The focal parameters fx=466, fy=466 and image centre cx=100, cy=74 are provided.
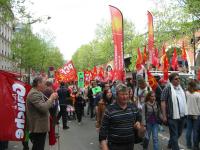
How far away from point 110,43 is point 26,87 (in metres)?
62.2

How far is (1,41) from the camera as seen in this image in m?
71.9

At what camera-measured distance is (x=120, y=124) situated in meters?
5.73

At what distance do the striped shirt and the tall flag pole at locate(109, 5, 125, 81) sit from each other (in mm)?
10430

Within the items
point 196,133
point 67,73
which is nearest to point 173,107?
point 196,133

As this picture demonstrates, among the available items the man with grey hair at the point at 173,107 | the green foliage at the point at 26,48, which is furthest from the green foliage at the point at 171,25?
the green foliage at the point at 26,48

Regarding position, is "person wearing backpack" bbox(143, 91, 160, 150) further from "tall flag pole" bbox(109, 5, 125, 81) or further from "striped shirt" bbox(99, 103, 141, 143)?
"tall flag pole" bbox(109, 5, 125, 81)

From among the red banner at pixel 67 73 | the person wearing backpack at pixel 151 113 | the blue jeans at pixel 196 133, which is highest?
the red banner at pixel 67 73

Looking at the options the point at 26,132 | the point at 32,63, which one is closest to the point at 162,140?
the point at 26,132

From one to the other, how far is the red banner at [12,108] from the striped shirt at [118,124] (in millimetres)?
2470

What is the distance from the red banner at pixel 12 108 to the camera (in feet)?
25.3

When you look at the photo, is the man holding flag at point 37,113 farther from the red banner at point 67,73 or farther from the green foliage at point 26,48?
the green foliage at point 26,48

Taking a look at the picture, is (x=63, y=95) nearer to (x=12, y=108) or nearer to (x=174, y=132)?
(x=174, y=132)

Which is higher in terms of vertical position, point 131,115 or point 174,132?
point 131,115

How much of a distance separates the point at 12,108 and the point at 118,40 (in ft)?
29.6
